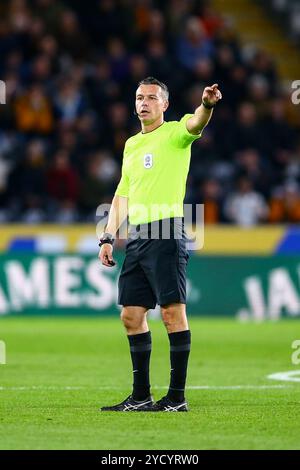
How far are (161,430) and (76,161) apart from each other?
1291cm

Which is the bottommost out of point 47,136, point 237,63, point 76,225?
point 76,225

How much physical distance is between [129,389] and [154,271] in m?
1.76

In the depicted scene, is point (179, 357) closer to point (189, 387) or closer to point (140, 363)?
point (140, 363)

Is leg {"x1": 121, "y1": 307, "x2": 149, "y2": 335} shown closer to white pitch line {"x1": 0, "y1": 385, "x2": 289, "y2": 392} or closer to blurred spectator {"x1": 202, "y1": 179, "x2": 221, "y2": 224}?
white pitch line {"x1": 0, "y1": 385, "x2": 289, "y2": 392}

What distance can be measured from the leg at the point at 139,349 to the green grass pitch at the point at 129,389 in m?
0.33

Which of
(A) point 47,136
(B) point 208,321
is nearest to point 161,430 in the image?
(B) point 208,321

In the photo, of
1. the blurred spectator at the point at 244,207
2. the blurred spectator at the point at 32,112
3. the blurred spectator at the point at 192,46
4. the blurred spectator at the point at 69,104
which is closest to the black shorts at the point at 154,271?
the blurred spectator at the point at 244,207

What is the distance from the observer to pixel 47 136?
2011 centimetres

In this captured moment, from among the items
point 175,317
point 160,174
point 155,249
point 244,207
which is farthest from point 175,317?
point 244,207

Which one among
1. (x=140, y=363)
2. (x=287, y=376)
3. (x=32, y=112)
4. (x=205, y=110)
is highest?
(x=32, y=112)

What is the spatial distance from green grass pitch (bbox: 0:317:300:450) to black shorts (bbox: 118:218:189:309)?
811 millimetres

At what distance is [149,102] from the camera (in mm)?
8289
